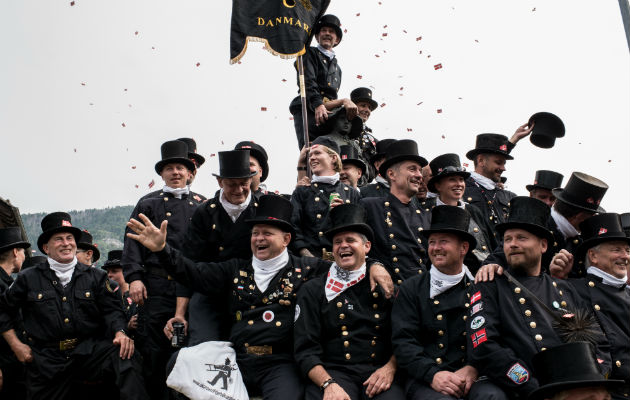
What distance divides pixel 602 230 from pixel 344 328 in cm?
267

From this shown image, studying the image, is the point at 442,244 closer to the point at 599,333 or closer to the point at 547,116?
the point at 599,333

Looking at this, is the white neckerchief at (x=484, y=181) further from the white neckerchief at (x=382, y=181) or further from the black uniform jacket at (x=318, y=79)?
the black uniform jacket at (x=318, y=79)

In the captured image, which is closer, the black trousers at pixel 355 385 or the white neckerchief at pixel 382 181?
the black trousers at pixel 355 385

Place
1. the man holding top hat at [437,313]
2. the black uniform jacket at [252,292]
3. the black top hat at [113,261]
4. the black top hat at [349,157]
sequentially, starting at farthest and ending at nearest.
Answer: the black top hat at [113,261] < the black top hat at [349,157] < the black uniform jacket at [252,292] < the man holding top hat at [437,313]

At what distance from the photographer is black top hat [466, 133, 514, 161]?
771 cm

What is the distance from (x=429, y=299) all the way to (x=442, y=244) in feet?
1.69

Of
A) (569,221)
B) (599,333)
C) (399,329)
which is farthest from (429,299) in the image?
(569,221)

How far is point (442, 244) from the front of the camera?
505cm

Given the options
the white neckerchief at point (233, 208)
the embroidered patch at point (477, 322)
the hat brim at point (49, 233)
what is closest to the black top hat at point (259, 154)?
the white neckerchief at point (233, 208)

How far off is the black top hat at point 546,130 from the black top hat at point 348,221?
156 inches

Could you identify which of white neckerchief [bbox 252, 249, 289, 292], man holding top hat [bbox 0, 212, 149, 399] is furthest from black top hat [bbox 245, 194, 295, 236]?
man holding top hat [bbox 0, 212, 149, 399]

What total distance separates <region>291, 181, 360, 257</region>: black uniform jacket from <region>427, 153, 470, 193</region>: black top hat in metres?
1.10

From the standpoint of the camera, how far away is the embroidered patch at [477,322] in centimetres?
458

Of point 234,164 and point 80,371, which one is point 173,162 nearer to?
point 234,164
